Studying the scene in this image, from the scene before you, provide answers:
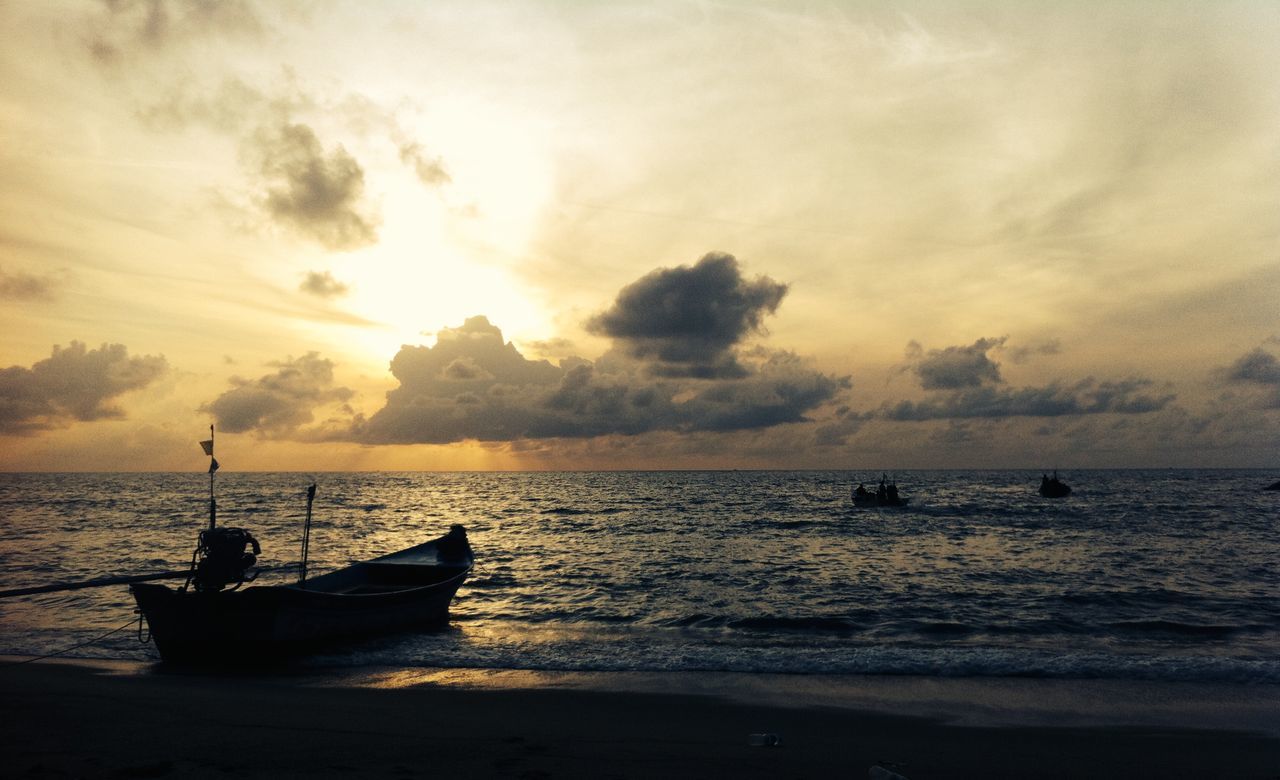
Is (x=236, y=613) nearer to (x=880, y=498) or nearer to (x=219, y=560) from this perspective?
(x=219, y=560)

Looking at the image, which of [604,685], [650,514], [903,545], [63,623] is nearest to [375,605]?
[604,685]

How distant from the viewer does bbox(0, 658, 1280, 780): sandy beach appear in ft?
31.7

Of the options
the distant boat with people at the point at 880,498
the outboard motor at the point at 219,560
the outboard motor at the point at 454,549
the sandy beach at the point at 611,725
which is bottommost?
the distant boat with people at the point at 880,498

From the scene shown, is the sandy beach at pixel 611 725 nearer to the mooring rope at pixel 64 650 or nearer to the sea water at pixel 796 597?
the mooring rope at pixel 64 650

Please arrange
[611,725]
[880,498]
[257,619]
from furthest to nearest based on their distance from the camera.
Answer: [880,498] < [257,619] < [611,725]

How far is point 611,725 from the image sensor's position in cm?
1148

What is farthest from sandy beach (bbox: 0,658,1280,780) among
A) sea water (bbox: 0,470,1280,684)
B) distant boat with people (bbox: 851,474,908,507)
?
distant boat with people (bbox: 851,474,908,507)

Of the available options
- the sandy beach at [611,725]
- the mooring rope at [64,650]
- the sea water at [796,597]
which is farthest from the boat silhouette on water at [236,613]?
the mooring rope at [64,650]

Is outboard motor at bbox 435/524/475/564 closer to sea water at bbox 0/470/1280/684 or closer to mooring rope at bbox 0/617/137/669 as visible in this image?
sea water at bbox 0/470/1280/684

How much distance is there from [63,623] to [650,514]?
172 feet

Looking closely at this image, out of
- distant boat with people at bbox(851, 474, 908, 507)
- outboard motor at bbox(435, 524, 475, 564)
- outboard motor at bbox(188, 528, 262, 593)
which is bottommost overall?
distant boat with people at bbox(851, 474, 908, 507)

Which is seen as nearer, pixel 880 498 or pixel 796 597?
pixel 796 597

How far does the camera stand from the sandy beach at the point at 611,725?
9648 millimetres

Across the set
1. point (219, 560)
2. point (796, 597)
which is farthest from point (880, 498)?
point (219, 560)
